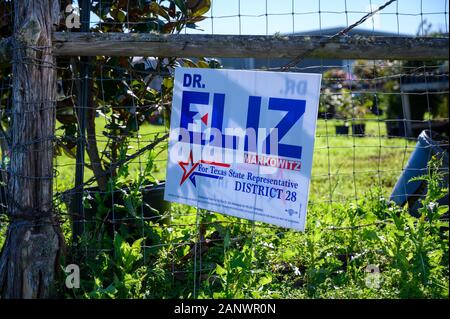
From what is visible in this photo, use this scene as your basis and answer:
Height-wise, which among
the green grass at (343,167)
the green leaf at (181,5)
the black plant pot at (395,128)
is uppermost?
the green leaf at (181,5)

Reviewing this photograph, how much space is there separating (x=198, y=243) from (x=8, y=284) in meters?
1.13

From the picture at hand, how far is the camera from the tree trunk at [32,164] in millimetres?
3311

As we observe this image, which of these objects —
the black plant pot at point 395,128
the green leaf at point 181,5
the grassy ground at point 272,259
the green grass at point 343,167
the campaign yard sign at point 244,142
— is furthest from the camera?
the black plant pot at point 395,128

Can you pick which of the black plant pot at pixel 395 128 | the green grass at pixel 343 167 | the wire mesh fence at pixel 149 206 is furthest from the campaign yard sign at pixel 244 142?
the black plant pot at pixel 395 128

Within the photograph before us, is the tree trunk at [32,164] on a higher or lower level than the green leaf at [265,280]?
higher

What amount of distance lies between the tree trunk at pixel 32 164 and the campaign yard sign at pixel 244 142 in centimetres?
71

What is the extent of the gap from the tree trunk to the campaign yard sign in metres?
0.71

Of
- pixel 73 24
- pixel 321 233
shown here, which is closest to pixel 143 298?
pixel 321 233

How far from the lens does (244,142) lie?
3.28m

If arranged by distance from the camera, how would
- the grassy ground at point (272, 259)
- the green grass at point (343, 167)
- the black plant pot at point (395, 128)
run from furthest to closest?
the black plant pot at point (395, 128) < the green grass at point (343, 167) < the grassy ground at point (272, 259)

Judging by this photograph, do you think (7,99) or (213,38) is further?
(7,99)

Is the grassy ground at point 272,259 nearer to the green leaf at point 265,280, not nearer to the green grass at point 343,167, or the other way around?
the green leaf at point 265,280

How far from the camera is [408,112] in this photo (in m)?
13.3

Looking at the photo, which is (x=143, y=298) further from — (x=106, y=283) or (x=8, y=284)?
(x=8, y=284)
